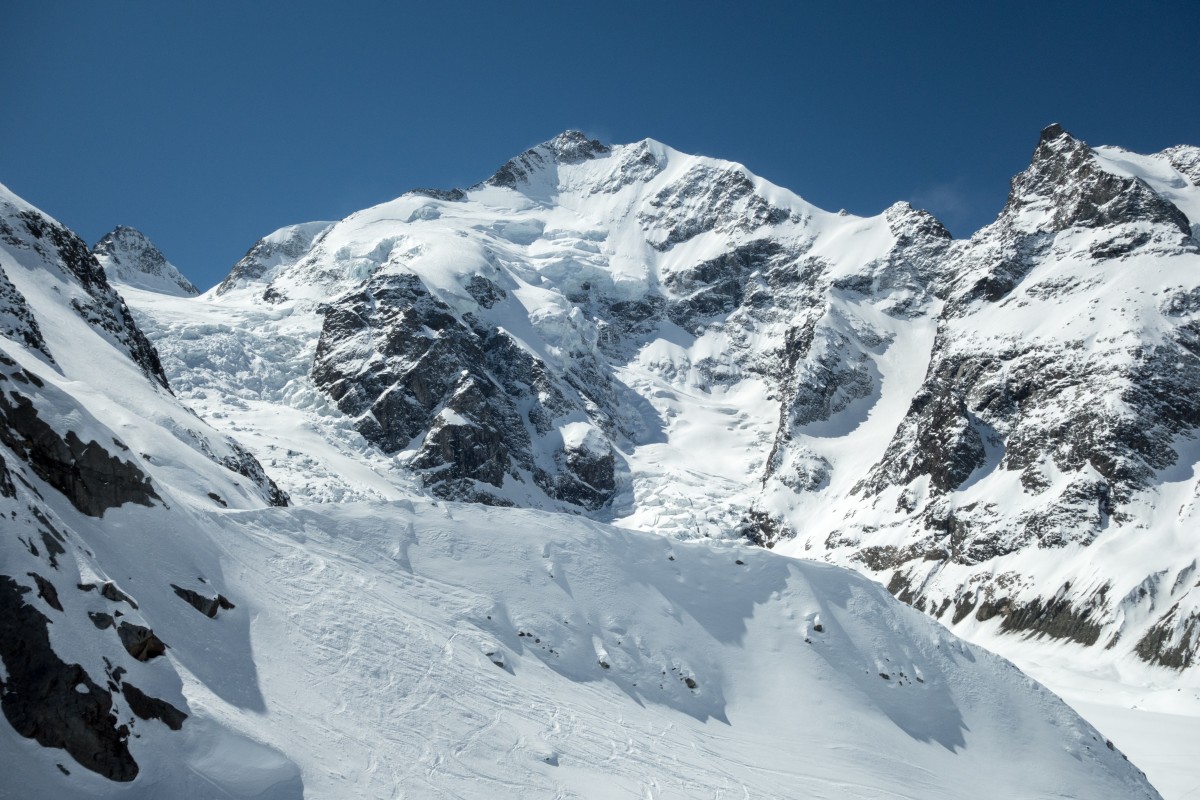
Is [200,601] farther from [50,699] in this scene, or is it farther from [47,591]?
[50,699]

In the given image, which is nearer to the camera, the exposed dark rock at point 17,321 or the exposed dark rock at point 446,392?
the exposed dark rock at point 17,321

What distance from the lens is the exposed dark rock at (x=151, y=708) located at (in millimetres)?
16109

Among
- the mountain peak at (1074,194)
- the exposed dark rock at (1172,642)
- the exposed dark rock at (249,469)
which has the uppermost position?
the mountain peak at (1074,194)

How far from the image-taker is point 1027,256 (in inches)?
5728

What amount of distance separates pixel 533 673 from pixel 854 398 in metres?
136

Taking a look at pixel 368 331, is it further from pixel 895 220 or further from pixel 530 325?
pixel 895 220

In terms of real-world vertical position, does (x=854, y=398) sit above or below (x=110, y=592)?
above

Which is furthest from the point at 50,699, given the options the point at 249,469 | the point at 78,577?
the point at 249,469

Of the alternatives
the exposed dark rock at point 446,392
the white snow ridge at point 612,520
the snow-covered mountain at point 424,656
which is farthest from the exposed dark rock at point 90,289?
the exposed dark rock at point 446,392

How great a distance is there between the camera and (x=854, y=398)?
15638 centimetres

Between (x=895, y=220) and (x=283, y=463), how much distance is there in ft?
475

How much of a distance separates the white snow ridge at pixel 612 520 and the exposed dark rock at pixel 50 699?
0.05m

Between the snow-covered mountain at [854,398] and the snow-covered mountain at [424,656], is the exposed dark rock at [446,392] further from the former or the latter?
the snow-covered mountain at [424,656]

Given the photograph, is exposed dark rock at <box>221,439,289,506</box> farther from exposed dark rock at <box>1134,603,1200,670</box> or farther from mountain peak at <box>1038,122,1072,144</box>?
mountain peak at <box>1038,122,1072,144</box>
